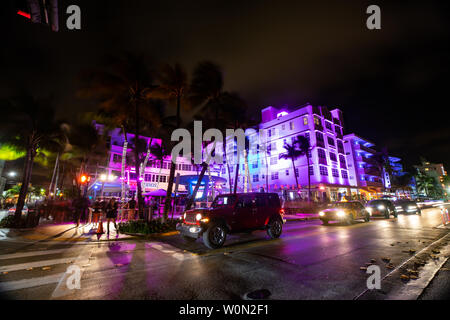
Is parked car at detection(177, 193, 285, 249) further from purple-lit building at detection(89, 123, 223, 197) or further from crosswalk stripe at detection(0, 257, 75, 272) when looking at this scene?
purple-lit building at detection(89, 123, 223, 197)

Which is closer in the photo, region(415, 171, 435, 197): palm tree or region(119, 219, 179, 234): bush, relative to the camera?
region(119, 219, 179, 234): bush

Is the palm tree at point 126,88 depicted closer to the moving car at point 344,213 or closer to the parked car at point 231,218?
the parked car at point 231,218

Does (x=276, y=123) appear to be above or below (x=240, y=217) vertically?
above

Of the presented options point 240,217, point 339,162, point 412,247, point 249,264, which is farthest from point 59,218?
point 339,162

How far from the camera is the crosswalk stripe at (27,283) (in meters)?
3.98

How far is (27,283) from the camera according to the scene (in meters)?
4.20

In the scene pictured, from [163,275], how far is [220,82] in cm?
1739

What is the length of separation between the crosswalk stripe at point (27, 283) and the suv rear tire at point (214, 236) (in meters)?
4.24

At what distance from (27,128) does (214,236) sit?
15994mm

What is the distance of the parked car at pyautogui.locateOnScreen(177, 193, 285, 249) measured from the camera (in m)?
7.52

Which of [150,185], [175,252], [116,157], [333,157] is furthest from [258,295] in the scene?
[333,157]

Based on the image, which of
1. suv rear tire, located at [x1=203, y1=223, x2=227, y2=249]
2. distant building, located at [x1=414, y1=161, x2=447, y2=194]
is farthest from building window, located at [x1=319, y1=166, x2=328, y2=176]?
distant building, located at [x1=414, y1=161, x2=447, y2=194]

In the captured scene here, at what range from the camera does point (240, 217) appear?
27.6 feet

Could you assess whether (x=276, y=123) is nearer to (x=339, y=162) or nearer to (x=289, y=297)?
(x=339, y=162)
